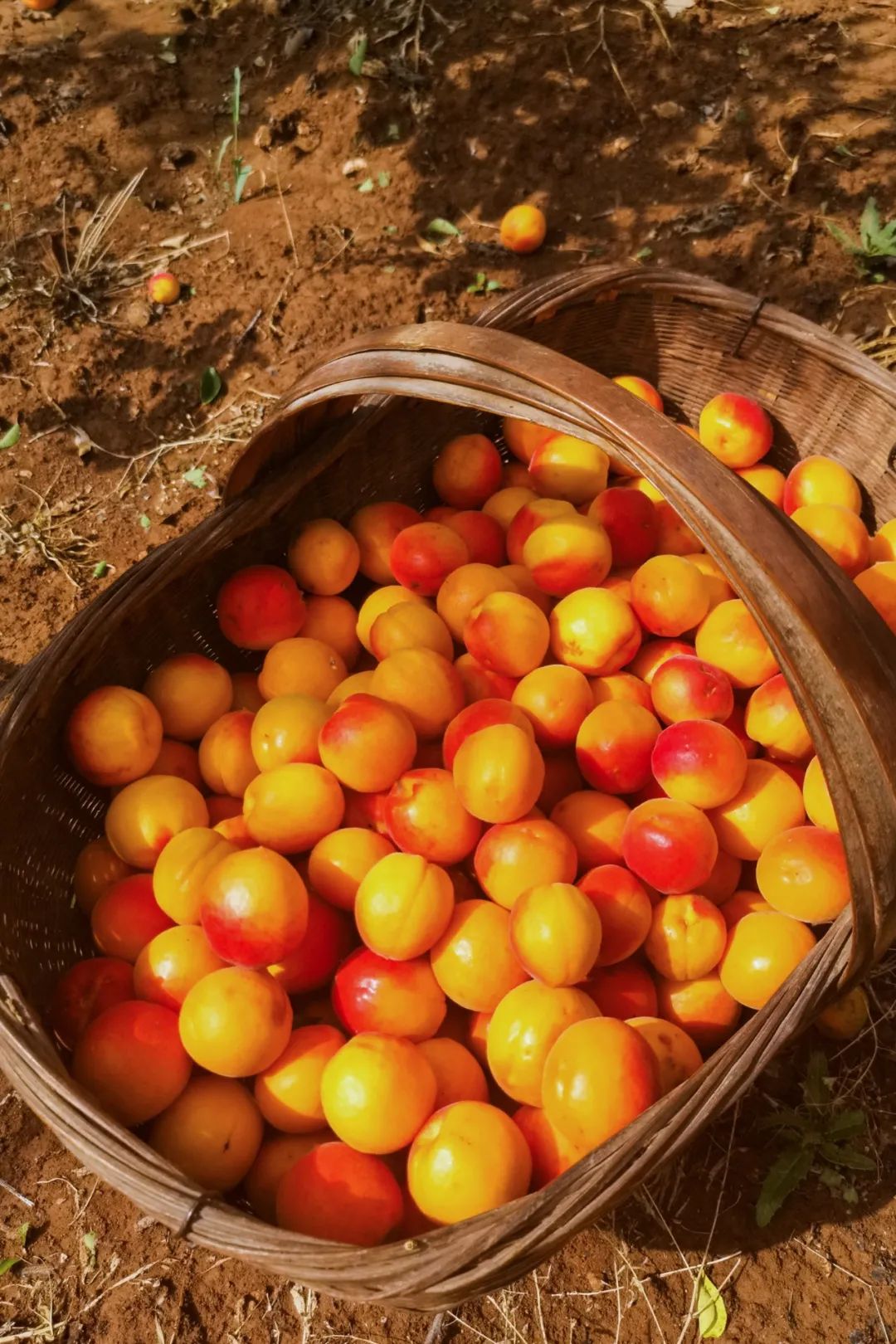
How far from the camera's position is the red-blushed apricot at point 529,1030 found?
1601mm

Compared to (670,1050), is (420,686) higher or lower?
higher

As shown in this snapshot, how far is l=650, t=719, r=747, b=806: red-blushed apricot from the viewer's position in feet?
5.90

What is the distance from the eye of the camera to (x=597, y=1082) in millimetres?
1433

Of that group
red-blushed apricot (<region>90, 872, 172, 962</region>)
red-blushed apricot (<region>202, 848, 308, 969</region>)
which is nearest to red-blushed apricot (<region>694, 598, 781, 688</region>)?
red-blushed apricot (<region>202, 848, 308, 969</region>)

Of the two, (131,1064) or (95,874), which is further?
(95,874)

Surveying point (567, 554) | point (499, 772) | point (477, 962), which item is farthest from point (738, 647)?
point (477, 962)

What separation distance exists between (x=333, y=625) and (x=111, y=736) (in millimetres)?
592

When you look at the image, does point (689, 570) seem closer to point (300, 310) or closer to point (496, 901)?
point (496, 901)

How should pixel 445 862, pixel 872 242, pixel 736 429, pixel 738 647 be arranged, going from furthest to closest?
pixel 872 242
pixel 736 429
pixel 738 647
pixel 445 862

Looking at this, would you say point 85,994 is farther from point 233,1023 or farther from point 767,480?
point 767,480

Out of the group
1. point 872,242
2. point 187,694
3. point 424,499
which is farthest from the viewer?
point 872,242

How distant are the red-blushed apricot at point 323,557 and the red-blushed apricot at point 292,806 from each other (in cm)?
55

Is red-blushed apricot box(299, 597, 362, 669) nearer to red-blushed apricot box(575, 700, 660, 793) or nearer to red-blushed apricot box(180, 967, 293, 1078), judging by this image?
red-blushed apricot box(575, 700, 660, 793)

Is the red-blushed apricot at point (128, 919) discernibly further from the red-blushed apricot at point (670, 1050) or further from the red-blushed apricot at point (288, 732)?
the red-blushed apricot at point (670, 1050)
